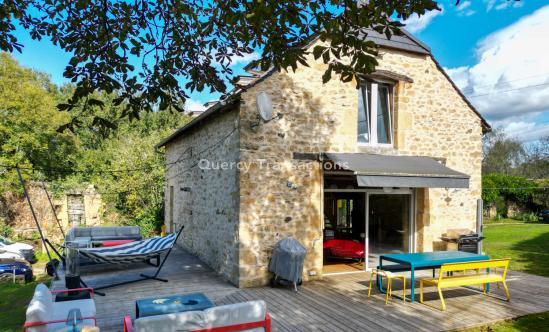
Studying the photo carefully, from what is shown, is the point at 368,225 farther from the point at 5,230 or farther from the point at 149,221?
the point at 5,230

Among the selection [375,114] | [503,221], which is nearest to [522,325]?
[375,114]

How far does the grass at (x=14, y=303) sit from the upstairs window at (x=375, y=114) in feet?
31.7

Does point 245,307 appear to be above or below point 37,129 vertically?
below

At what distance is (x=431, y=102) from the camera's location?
42.5ft

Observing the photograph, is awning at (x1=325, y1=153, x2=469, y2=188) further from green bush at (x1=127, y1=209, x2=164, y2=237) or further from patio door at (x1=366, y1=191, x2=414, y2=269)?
green bush at (x1=127, y1=209, x2=164, y2=237)

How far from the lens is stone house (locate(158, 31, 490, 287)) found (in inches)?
402

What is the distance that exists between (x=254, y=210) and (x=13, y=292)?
298 inches

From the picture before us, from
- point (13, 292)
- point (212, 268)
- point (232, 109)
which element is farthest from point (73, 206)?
point (232, 109)

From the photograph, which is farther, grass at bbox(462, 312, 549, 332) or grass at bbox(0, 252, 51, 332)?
grass at bbox(0, 252, 51, 332)

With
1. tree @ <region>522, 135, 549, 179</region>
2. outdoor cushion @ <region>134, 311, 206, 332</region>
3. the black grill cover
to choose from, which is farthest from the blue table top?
tree @ <region>522, 135, 549, 179</region>

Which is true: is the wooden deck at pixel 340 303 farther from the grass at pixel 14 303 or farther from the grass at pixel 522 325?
the grass at pixel 14 303

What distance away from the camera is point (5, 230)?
2041 centimetres

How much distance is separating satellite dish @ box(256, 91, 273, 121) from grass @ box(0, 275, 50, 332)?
6.78m

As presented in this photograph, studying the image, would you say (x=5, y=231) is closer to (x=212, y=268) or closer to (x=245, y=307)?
(x=212, y=268)
